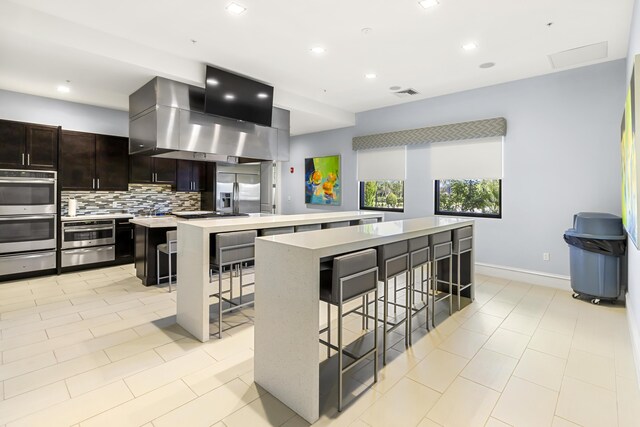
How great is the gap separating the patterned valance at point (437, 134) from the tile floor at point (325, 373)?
264 cm

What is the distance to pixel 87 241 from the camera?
198 inches

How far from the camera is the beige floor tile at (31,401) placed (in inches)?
72.2

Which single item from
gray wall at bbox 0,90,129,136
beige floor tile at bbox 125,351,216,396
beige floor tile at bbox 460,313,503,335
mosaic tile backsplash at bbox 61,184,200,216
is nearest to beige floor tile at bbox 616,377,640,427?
beige floor tile at bbox 460,313,503,335

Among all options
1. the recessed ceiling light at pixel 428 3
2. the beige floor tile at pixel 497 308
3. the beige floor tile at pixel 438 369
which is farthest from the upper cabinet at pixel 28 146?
the beige floor tile at pixel 497 308

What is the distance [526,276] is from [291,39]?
4515 millimetres

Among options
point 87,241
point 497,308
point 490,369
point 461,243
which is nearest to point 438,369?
point 490,369

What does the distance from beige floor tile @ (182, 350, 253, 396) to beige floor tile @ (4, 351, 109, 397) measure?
2.57ft

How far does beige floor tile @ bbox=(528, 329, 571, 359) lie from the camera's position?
262cm

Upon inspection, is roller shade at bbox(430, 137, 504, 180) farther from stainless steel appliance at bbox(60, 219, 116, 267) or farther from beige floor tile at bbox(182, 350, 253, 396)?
stainless steel appliance at bbox(60, 219, 116, 267)

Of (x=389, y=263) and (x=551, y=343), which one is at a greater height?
(x=389, y=263)

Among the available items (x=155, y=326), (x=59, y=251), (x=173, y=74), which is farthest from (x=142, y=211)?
(x=155, y=326)

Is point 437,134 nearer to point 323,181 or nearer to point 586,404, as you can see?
point 323,181

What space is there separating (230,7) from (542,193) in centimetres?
454

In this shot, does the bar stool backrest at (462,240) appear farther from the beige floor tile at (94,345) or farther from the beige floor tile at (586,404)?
the beige floor tile at (94,345)
